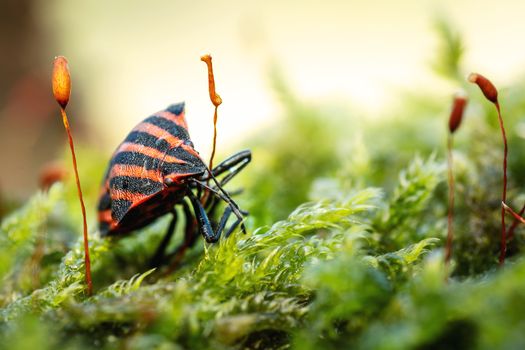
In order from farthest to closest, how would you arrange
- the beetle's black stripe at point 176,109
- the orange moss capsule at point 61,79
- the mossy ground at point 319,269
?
the beetle's black stripe at point 176,109
the orange moss capsule at point 61,79
the mossy ground at point 319,269

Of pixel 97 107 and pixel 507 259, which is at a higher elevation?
pixel 97 107

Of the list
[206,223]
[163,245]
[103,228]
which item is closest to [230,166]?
[206,223]

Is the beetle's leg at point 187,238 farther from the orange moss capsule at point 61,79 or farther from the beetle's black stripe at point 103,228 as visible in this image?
the orange moss capsule at point 61,79

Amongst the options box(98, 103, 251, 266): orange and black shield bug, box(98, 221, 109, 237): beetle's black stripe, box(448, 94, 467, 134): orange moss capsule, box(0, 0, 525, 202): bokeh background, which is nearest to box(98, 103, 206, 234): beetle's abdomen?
box(98, 103, 251, 266): orange and black shield bug

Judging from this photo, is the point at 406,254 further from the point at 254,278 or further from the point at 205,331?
the point at 205,331

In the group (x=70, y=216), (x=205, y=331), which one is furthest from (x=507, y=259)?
(x=70, y=216)

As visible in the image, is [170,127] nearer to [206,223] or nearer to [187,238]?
[206,223]

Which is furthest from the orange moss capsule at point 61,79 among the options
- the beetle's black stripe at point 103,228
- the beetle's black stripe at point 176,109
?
the beetle's black stripe at point 103,228

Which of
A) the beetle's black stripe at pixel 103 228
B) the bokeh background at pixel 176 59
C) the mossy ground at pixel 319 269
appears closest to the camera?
the mossy ground at pixel 319 269
